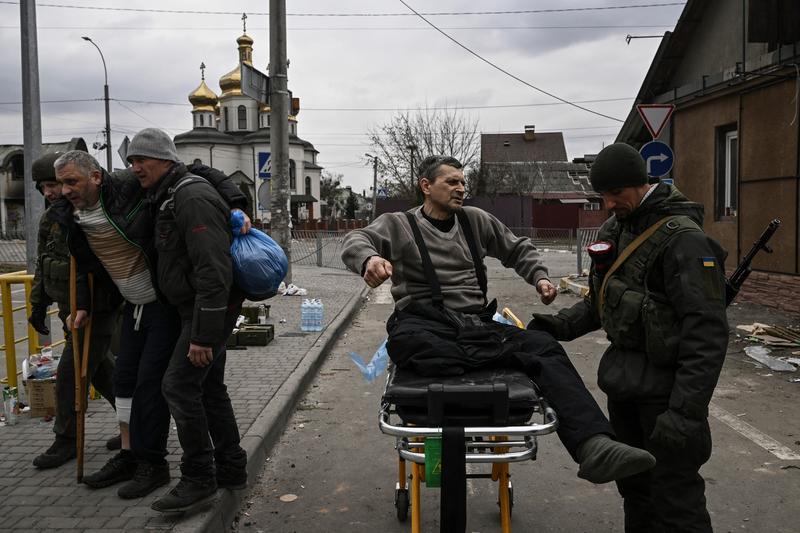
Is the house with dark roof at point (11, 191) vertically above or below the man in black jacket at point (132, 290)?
above

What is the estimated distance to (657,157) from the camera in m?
11.5

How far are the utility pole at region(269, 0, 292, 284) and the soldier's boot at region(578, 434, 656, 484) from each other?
11998 millimetres

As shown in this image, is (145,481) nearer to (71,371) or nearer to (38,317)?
(71,371)

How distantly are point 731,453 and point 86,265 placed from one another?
463 centimetres

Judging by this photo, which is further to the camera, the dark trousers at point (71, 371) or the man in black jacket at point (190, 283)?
the dark trousers at point (71, 371)

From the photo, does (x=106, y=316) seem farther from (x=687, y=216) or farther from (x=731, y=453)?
(x=731, y=453)

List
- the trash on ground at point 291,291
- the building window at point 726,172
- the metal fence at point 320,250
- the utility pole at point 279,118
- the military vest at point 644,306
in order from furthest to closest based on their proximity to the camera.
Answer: the metal fence at point 320,250, the trash on ground at point 291,291, the utility pole at point 279,118, the building window at point 726,172, the military vest at point 644,306

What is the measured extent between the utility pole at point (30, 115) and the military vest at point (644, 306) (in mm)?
5673

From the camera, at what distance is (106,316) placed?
454 centimetres

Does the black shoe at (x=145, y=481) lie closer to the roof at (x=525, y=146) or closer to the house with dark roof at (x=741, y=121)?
the house with dark roof at (x=741, y=121)

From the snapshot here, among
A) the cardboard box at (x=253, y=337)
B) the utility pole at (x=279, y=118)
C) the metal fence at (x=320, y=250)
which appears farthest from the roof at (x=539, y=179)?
the cardboard box at (x=253, y=337)

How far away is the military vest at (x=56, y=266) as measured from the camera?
4676 millimetres

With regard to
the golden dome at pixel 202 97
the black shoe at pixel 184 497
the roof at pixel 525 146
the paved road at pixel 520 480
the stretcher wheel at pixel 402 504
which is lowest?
the paved road at pixel 520 480

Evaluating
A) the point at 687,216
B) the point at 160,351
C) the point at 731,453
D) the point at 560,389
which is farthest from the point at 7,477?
the point at 731,453
